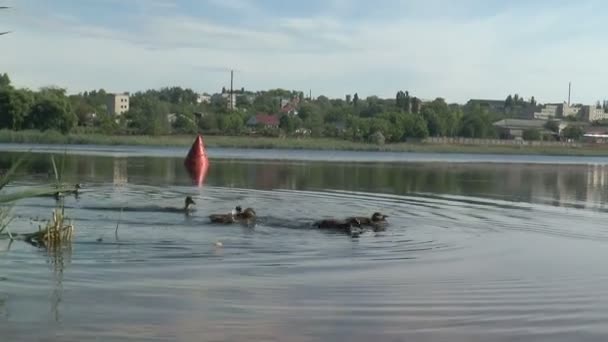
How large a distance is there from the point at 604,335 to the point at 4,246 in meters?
9.41

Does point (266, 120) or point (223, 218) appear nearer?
point (223, 218)

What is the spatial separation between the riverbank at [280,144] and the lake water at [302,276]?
194 feet

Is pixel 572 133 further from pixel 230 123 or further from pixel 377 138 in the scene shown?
pixel 230 123

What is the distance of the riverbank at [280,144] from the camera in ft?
278

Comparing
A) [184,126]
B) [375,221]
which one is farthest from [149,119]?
[375,221]

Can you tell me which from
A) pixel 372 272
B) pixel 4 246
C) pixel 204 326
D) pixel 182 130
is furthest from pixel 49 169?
pixel 182 130

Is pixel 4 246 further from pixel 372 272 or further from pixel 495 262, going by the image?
pixel 495 262

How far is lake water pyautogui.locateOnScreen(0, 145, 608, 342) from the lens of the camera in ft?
32.7

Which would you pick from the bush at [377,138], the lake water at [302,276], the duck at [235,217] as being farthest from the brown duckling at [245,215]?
the bush at [377,138]

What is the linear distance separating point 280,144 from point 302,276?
270 feet

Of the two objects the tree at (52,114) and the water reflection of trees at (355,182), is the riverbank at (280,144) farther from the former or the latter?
the water reflection of trees at (355,182)

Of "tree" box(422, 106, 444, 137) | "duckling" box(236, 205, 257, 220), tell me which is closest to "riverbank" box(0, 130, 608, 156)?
"tree" box(422, 106, 444, 137)

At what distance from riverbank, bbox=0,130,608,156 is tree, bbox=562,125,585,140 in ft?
106

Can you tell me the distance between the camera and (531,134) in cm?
14100
